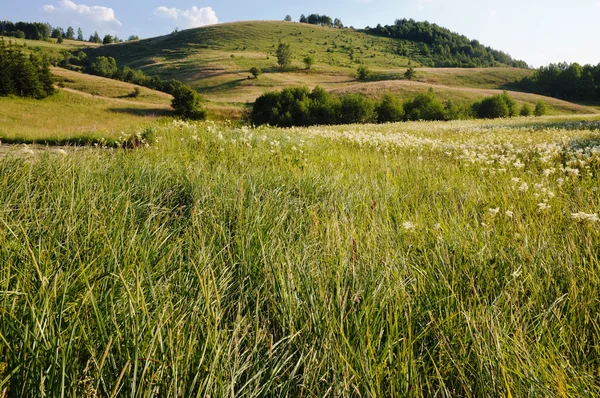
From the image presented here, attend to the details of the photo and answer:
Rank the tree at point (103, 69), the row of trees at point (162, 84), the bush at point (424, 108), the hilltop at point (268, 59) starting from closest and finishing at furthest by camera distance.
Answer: the bush at point (424, 108) < the row of trees at point (162, 84) < the hilltop at point (268, 59) < the tree at point (103, 69)

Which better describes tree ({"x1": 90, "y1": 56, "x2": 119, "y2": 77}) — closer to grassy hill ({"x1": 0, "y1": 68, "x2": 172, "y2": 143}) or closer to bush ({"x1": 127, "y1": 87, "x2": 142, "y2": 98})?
grassy hill ({"x1": 0, "y1": 68, "x2": 172, "y2": 143})

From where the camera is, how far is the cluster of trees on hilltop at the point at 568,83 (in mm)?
74312

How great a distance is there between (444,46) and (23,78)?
525 ft

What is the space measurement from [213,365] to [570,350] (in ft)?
4.81

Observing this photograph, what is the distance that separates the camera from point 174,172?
13.3ft

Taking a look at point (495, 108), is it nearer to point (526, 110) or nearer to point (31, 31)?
point (526, 110)

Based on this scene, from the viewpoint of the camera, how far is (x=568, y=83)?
77562 millimetres

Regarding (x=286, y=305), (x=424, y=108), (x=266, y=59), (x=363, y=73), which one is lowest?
(x=286, y=305)

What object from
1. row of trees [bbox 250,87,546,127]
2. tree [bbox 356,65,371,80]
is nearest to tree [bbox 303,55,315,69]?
tree [bbox 356,65,371,80]

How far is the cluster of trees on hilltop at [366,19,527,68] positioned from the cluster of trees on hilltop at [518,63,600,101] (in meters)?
52.5

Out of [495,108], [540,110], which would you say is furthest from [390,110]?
[540,110]

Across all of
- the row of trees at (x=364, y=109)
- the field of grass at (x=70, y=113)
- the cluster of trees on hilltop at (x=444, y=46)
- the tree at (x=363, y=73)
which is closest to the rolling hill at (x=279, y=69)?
the tree at (x=363, y=73)

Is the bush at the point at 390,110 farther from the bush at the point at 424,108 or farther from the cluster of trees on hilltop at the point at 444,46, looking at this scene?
the cluster of trees on hilltop at the point at 444,46

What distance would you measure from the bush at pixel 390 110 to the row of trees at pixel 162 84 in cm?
2595
